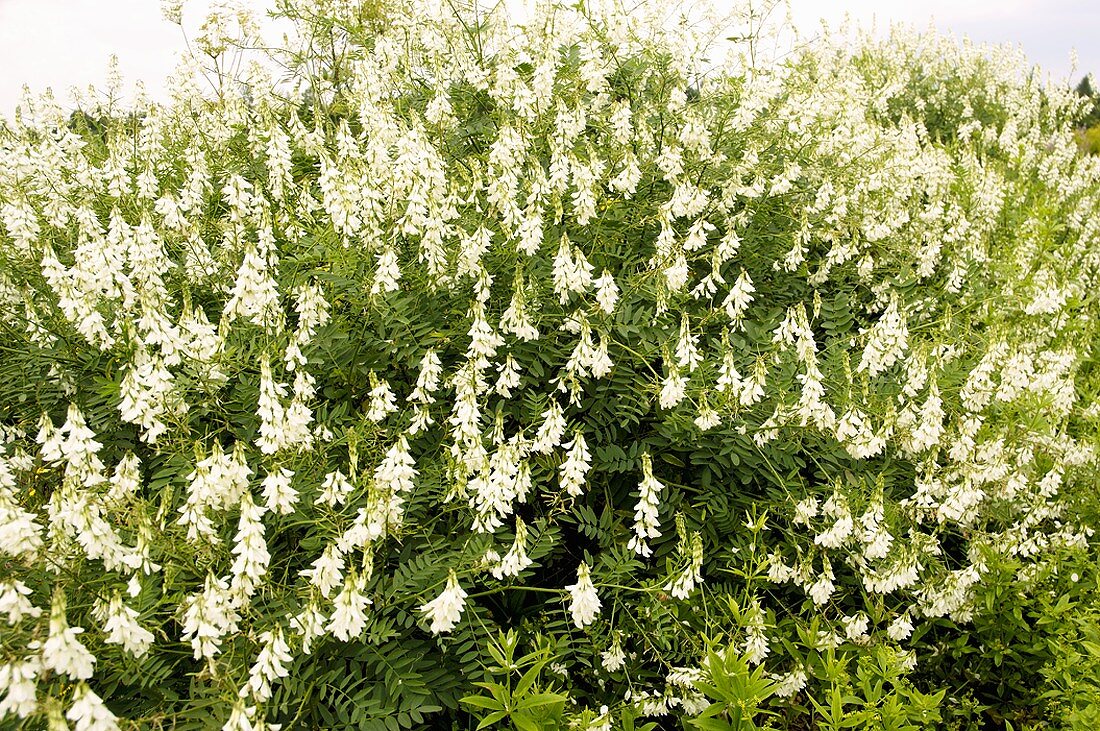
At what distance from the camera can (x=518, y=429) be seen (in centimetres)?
354

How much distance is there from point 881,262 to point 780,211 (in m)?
0.78

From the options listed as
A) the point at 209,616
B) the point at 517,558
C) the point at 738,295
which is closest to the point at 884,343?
the point at 738,295

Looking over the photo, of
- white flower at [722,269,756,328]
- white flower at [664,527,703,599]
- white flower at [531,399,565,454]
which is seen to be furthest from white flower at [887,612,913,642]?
white flower at [531,399,565,454]

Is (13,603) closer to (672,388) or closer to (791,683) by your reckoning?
(672,388)

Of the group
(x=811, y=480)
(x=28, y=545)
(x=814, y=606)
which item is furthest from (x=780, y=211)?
(x=28, y=545)

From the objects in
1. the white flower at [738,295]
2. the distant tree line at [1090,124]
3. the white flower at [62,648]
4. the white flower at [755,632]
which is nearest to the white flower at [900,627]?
the white flower at [755,632]

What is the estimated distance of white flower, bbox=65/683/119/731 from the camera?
1.82 meters

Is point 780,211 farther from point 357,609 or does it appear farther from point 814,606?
point 357,609

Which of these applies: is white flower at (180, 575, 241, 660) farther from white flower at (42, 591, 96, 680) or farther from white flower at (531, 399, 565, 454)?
white flower at (531, 399, 565, 454)

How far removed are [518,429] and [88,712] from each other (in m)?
2.02

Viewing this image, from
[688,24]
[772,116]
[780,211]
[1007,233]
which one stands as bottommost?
[1007,233]

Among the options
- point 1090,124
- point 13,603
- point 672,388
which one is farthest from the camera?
point 1090,124

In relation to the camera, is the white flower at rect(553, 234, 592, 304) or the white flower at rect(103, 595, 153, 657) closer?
the white flower at rect(103, 595, 153, 657)

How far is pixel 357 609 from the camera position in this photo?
2270 millimetres
